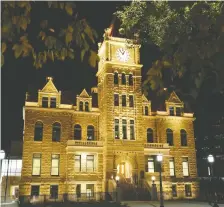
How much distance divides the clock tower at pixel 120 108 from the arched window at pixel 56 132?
523 centimetres

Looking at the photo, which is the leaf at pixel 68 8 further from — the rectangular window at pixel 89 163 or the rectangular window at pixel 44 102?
the rectangular window at pixel 44 102

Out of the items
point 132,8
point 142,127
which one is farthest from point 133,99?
point 132,8

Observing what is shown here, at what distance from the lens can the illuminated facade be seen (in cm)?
3694

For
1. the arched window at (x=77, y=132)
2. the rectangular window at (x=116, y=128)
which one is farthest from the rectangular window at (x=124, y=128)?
the arched window at (x=77, y=132)

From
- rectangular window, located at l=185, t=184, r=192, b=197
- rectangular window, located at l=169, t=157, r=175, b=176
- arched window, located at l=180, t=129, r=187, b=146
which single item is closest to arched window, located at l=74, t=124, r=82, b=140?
rectangular window, located at l=169, t=157, r=175, b=176

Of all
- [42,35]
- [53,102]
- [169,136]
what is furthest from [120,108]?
[42,35]

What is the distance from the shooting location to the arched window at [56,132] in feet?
127

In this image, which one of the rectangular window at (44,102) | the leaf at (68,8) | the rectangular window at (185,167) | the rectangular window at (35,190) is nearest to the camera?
the leaf at (68,8)

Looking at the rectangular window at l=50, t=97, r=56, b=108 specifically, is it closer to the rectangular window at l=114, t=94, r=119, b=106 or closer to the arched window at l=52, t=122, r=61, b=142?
the arched window at l=52, t=122, r=61, b=142

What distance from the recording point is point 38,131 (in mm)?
38125

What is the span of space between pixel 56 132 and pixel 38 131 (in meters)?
2.16

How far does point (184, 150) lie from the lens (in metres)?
42.6

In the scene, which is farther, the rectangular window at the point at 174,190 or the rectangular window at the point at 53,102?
the rectangular window at the point at 174,190

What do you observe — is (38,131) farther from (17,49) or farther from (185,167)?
(17,49)
